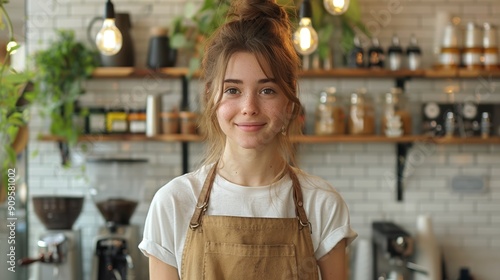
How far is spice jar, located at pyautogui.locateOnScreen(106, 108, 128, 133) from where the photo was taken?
212 inches

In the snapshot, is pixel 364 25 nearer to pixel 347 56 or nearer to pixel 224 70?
pixel 347 56

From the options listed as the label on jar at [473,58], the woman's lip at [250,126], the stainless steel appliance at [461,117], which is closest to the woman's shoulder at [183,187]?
the woman's lip at [250,126]

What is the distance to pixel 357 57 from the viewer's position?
527 cm

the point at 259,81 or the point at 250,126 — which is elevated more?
the point at 259,81

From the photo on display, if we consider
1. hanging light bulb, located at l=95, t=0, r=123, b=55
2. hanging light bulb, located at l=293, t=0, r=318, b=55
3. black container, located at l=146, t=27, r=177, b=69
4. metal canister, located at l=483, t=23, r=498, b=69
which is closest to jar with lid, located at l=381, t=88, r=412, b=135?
metal canister, located at l=483, t=23, r=498, b=69

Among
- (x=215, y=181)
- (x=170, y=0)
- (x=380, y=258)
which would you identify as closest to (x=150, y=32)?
(x=170, y=0)

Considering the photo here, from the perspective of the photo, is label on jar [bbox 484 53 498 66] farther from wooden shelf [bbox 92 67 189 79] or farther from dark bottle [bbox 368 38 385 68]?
wooden shelf [bbox 92 67 189 79]

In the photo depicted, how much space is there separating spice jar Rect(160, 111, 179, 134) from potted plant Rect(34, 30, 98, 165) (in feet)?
1.84

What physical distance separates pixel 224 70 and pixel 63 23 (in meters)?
3.80

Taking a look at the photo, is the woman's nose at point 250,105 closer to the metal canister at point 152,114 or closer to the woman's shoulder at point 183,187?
the woman's shoulder at point 183,187

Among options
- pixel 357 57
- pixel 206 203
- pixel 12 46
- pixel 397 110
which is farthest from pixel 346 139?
pixel 12 46

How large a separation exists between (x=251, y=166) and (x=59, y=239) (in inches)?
117

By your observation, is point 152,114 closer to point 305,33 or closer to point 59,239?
point 59,239

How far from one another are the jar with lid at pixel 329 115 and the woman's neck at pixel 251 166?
3147 mm
